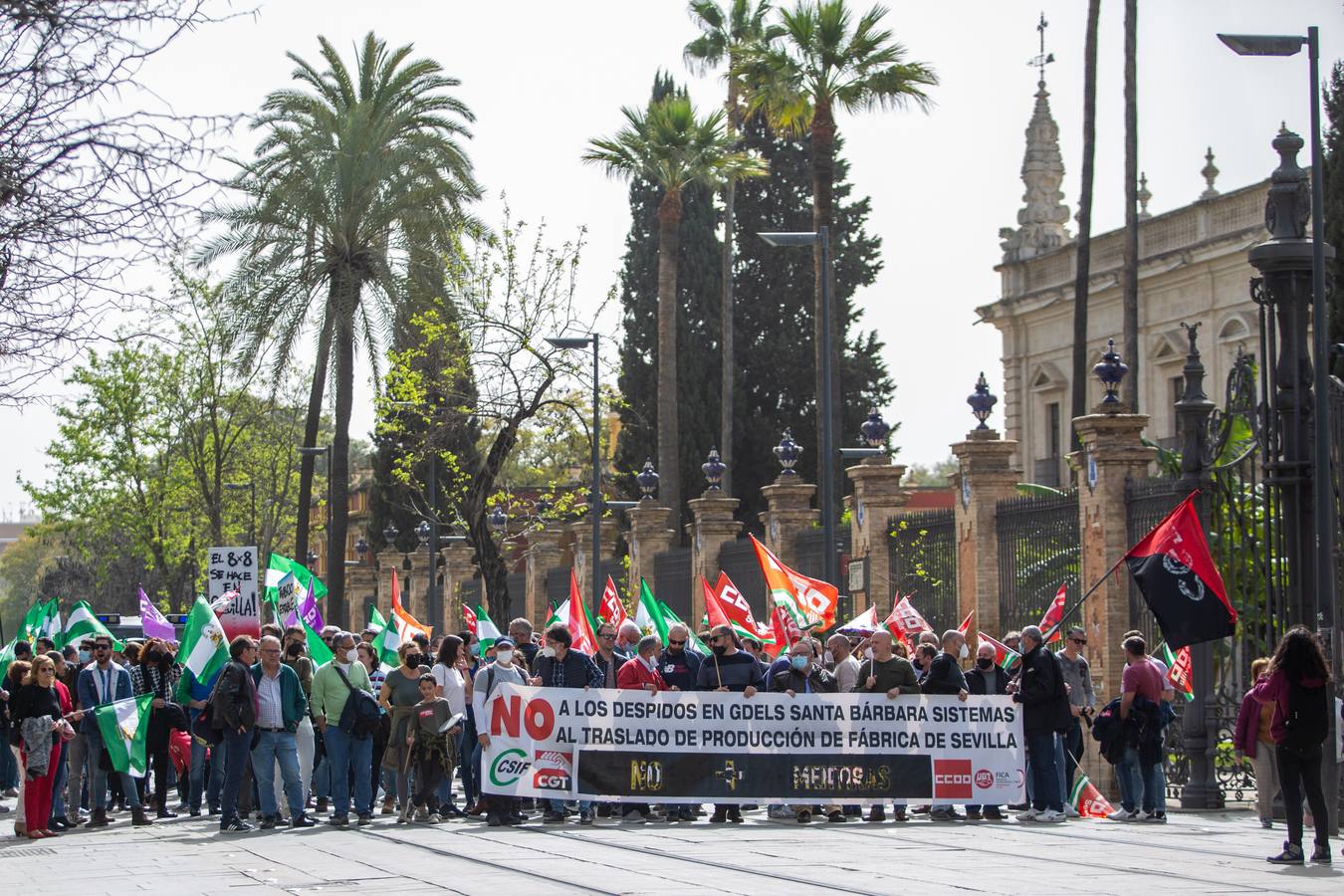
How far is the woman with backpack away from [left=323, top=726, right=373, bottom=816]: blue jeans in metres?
8.03

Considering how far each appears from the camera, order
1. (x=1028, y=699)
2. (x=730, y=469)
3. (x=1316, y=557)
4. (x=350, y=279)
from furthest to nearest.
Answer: (x=730, y=469) < (x=350, y=279) < (x=1028, y=699) < (x=1316, y=557)

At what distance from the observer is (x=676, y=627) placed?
18.5m

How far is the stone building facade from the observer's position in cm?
4575

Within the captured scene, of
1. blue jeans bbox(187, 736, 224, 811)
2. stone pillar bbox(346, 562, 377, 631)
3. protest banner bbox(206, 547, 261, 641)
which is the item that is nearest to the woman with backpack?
blue jeans bbox(187, 736, 224, 811)

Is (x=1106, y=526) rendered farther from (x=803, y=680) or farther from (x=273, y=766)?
(x=273, y=766)

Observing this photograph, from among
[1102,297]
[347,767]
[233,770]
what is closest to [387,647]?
[347,767]

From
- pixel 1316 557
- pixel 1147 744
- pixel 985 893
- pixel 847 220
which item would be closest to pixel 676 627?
pixel 1147 744

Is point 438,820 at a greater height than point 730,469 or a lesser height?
lesser

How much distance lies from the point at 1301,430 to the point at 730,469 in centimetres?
4003

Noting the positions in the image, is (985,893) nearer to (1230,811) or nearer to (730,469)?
(1230,811)

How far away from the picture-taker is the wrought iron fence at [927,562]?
26.4m

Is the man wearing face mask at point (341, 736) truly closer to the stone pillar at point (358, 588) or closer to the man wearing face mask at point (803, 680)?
the man wearing face mask at point (803, 680)

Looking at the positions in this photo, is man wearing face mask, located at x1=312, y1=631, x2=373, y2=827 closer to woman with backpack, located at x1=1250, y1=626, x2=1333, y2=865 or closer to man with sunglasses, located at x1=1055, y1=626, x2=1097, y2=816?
man with sunglasses, located at x1=1055, y1=626, x2=1097, y2=816

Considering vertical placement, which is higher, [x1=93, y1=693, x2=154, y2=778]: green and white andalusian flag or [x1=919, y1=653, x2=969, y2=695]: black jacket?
[x1=919, y1=653, x2=969, y2=695]: black jacket
